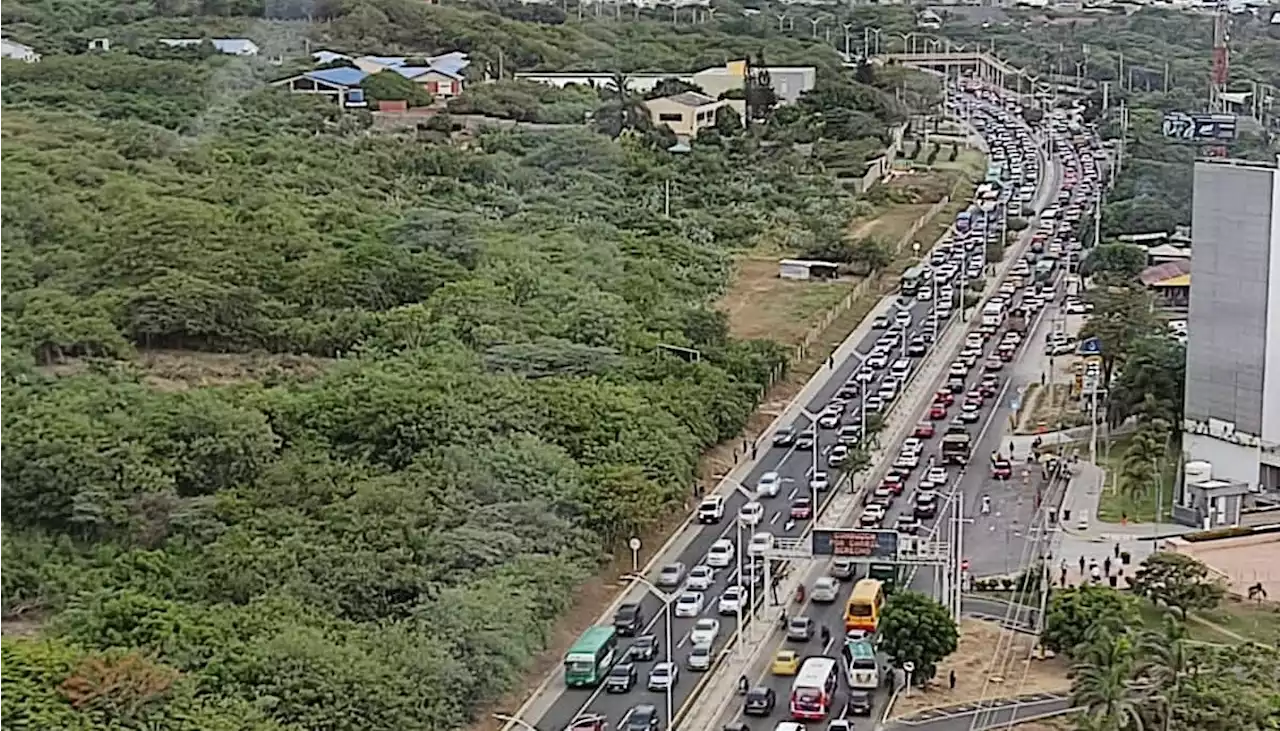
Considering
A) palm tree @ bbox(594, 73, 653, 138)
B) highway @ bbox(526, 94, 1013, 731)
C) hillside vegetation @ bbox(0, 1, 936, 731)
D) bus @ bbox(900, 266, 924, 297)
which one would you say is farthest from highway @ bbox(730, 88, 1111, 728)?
palm tree @ bbox(594, 73, 653, 138)

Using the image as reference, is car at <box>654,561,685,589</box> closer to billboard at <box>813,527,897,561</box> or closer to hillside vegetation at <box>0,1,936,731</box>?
hillside vegetation at <box>0,1,936,731</box>

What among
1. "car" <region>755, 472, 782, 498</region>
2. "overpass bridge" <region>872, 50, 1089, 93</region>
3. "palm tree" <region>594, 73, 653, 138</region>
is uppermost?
"palm tree" <region>594, 73, 653, 138</region>

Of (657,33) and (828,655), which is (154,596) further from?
(657,33)

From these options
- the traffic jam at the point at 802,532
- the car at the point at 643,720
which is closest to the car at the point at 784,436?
the traffic jam at the point at 802,532

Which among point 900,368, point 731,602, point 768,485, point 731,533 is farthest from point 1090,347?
point 731,602

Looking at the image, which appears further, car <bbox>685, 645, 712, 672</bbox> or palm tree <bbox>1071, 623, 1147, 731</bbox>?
car <bbox>685, 645, 712, 672</bbox>

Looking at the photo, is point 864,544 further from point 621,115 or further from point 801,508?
point 621,115
